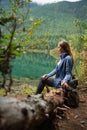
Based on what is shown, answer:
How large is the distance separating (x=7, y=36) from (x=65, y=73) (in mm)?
4943

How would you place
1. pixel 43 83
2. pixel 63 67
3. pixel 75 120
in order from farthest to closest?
pixel 43 83 < pixel 63 67 < pixel 75 120

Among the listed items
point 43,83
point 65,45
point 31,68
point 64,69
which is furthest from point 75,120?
point 31,68

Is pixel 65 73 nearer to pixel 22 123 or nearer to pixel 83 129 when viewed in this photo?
pixel 83 129

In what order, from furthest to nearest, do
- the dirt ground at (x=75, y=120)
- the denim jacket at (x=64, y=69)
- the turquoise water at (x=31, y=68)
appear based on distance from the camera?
the turquoise water at (x=31, y=68), the denim jacket at (x=64, y=69), the dirt ground at (x=75, y=120)

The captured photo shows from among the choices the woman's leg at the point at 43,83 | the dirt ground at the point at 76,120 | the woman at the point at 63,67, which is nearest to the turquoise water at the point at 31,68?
the woman's leg at the point at 43,83

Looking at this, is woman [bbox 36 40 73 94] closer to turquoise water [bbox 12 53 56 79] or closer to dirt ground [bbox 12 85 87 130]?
dirt ground [bbox 12 85 87 130]

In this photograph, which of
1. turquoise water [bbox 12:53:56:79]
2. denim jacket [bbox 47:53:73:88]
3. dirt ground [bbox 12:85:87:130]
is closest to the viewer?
dirt ground [bbox 12:85:87:130]

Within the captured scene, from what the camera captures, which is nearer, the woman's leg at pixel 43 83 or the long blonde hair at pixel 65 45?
the long blonde hair at pixel 65 45

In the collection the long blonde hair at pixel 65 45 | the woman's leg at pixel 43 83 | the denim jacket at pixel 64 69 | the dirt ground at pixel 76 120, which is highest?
the long blonde hair at pixel 65 45

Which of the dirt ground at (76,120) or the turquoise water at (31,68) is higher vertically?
the turquoise water at (31,68)

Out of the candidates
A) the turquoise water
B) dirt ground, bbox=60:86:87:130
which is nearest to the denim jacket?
dirt ground, bbox=60:86:87:130

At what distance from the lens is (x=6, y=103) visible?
3328 millimetres

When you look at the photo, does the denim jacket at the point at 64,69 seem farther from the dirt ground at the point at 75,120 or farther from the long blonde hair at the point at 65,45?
the dirt ground at the point at 75,120

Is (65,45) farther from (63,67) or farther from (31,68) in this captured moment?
(31,68)
